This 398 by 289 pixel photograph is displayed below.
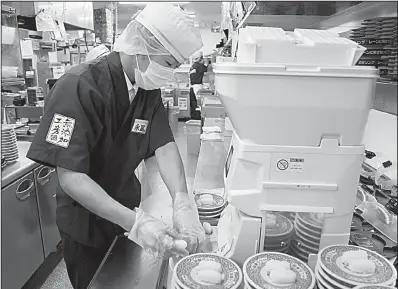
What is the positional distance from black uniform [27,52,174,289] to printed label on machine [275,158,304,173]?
70 cm

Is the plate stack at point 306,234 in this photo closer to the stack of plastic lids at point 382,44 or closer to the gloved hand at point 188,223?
the gloved hand at point 188,223

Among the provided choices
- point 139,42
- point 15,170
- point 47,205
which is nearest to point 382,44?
point 139,42

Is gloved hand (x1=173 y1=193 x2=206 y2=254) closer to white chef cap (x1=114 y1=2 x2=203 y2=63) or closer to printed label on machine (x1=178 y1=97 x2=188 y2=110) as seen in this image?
white chef cap (x1=114 y1=2 x2=203 y2=63)

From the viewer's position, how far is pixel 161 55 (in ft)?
4.31

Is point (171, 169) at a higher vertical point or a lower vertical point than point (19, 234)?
higher

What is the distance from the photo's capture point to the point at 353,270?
779 mm

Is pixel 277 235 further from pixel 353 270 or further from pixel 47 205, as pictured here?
pixel 47 205

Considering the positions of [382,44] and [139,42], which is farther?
[139,42]

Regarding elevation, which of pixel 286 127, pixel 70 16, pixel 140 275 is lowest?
pixel 140 275

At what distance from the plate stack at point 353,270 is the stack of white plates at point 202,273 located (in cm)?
20

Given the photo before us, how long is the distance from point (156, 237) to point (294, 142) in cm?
52

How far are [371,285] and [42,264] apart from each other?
103 inches

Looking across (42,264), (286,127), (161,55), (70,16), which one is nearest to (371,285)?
(286,127)

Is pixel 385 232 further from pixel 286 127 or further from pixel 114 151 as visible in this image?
pixel 114 151
